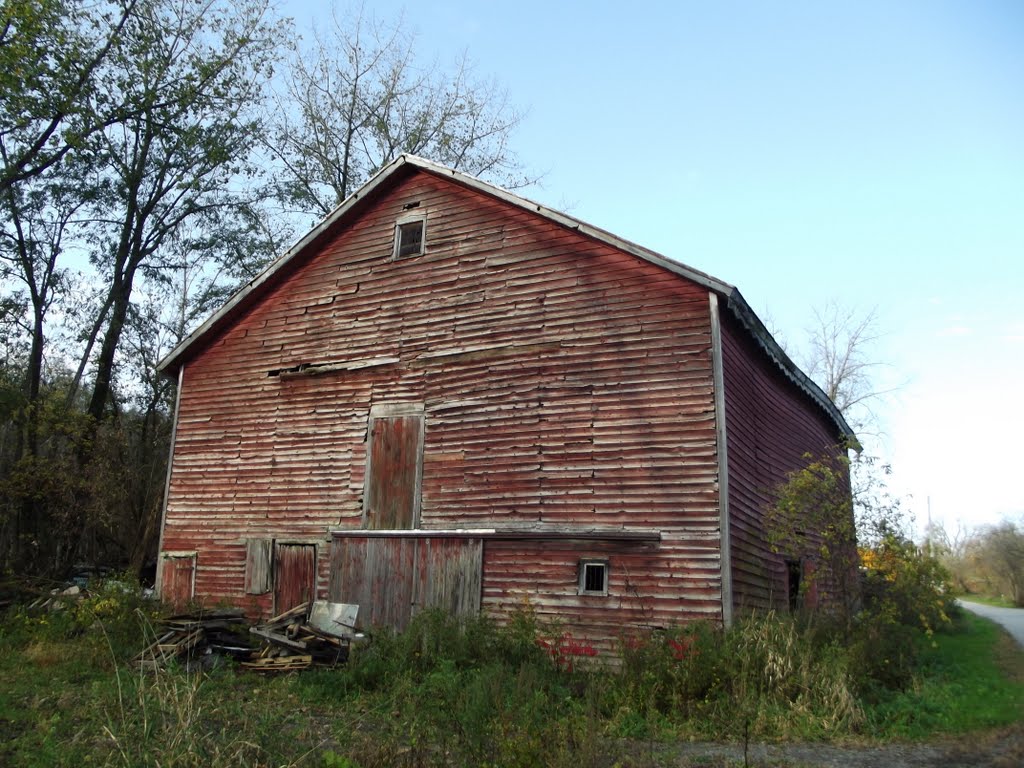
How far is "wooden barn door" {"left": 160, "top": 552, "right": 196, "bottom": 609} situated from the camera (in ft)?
55.0

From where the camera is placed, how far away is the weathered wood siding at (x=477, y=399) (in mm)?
12656

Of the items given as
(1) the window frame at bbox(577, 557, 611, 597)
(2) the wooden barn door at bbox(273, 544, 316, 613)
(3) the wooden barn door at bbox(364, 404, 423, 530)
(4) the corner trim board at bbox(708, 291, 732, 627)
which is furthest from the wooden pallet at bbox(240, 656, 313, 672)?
(4) the corner trim board at bbox(708, 291, 732, 627)

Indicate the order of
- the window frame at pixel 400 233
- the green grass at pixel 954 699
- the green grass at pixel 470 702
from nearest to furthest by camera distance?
the green grass at pixel 470 702 → the green grass at pixel 954 699 → the window frame at pixel 400 233

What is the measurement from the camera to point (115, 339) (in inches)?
1082

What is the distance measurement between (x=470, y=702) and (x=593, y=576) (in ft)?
14.8

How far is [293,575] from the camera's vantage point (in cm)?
1558

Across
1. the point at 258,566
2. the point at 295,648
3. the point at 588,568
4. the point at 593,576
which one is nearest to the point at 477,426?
the point at 588,568

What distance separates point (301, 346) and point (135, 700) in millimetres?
8982

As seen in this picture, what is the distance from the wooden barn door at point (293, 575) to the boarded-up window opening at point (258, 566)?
187mm

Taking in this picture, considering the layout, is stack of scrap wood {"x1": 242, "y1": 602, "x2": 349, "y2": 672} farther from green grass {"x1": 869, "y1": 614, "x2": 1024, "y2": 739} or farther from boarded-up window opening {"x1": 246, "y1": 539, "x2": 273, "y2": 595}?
green grass {"x1": 869, "y1": 614, "x2": 1024, "y2": 739}

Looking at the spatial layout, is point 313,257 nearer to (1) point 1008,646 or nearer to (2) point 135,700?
(2) point 135,700

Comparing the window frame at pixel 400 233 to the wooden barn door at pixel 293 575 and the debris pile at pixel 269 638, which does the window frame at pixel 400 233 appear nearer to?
the wooden barn door at pixel 293 575

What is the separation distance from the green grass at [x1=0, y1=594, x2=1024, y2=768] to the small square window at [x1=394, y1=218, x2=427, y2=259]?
7.43 meters

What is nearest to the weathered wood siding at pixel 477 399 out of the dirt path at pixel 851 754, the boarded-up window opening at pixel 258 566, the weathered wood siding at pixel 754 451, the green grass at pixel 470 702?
the boarded-up window opening at pixel 258 566
